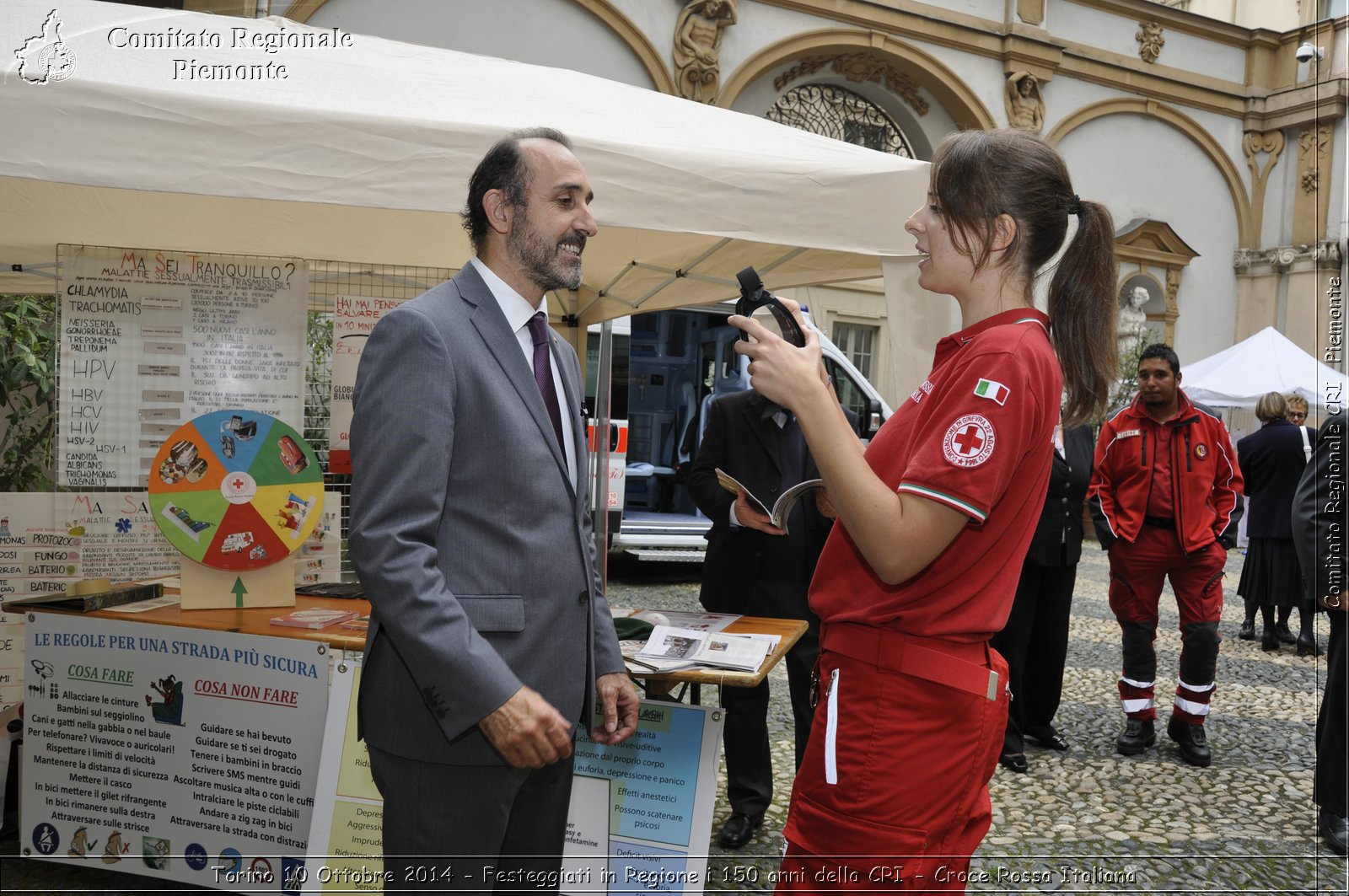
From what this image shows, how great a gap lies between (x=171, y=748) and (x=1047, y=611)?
160 inches

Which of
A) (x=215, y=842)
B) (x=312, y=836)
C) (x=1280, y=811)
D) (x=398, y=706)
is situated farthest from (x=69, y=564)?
(x=1280, y=811)

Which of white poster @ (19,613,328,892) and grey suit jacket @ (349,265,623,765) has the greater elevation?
grey suit jacket @ (349,265,623,765)

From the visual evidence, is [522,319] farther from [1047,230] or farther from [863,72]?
[863,72]

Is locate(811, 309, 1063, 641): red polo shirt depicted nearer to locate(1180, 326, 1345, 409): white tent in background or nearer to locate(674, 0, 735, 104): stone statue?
locate(1180, 326, 1345, 409): white tent in background

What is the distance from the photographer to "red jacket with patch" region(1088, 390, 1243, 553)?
4910 mm

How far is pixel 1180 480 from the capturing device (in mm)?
4957

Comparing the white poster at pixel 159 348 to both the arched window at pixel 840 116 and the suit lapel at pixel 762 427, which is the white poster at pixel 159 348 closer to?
the suit lapel at pixel 762 427

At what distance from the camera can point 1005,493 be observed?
1.52 m

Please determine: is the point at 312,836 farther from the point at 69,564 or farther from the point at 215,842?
the point at 69,564

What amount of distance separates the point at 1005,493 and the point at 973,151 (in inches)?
22.1

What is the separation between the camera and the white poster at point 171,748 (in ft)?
9.85

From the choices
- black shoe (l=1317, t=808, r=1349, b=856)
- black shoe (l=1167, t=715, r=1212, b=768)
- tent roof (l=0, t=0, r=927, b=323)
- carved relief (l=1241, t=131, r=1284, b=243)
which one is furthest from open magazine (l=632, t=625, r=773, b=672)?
carved relief (l=1241, t=131, r=1284, b=243)

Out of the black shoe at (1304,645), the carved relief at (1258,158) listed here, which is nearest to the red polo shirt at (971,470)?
the black shoe at (1304,645)

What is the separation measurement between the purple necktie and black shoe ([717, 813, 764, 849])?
2.31m
